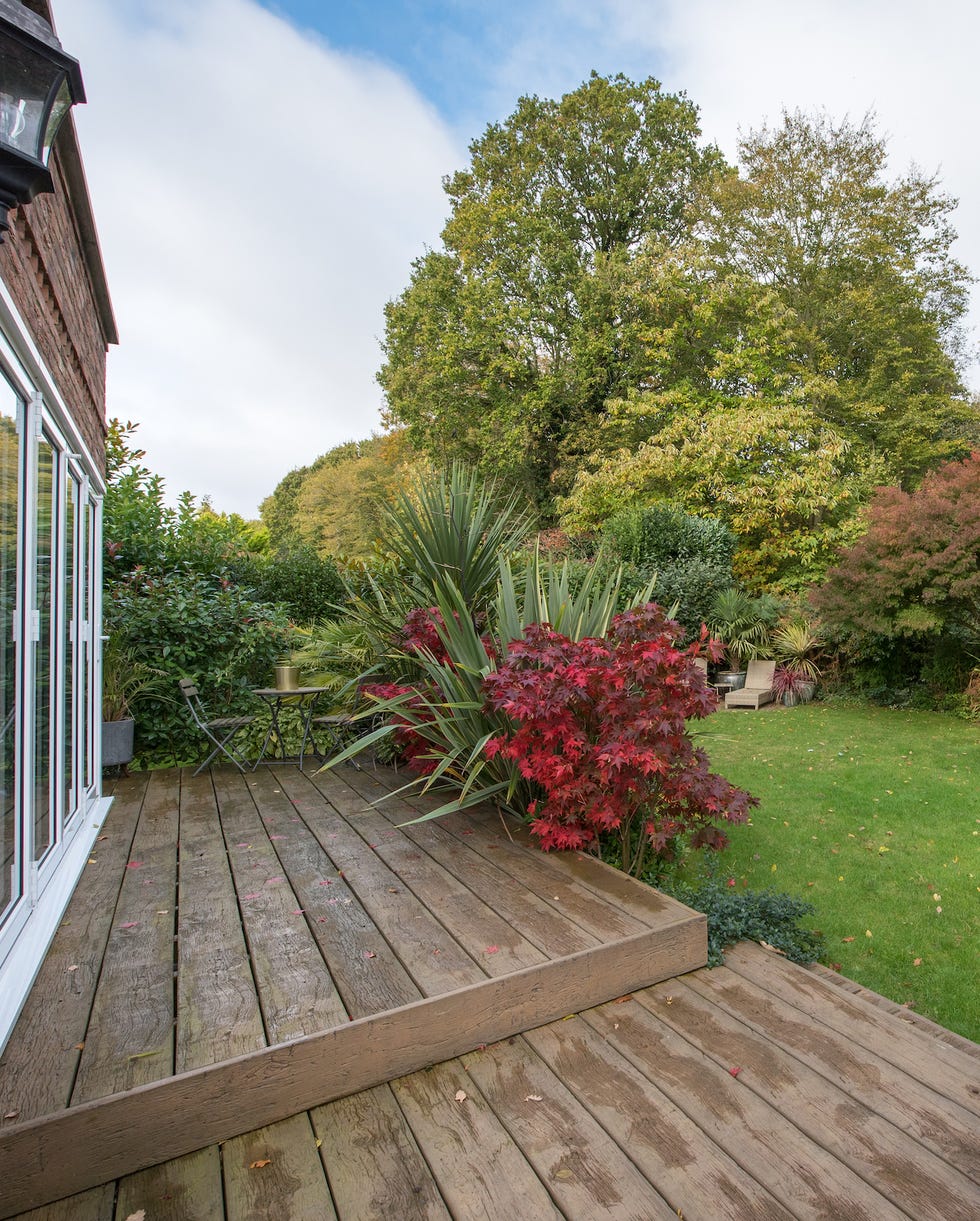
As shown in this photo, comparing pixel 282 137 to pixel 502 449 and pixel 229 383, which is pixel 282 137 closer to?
pixel 229 383

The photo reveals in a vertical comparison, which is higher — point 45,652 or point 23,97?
point 23,97

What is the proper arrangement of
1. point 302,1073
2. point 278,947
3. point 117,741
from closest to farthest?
point 302,1073
point 278,947
point 117,741

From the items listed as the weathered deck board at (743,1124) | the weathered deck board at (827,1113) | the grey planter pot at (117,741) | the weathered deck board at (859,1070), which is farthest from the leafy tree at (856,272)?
the weathered deck board at (743,1124)

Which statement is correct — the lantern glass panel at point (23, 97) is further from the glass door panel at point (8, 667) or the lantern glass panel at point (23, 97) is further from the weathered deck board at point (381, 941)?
the weathered deck board at point (381, 941)

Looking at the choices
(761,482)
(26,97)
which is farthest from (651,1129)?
(761,482)

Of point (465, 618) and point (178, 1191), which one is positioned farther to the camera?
point (465, 618)

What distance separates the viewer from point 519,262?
15.2 meters

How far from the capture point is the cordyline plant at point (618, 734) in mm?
2564

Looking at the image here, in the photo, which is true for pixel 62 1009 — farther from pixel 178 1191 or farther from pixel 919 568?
pixel 919 568

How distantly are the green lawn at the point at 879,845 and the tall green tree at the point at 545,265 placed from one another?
379 inches

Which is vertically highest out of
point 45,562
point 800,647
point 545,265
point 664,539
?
point 545,265

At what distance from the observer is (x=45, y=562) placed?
2.58m

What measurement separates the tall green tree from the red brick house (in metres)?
11.9

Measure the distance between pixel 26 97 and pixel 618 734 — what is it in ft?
7.45
